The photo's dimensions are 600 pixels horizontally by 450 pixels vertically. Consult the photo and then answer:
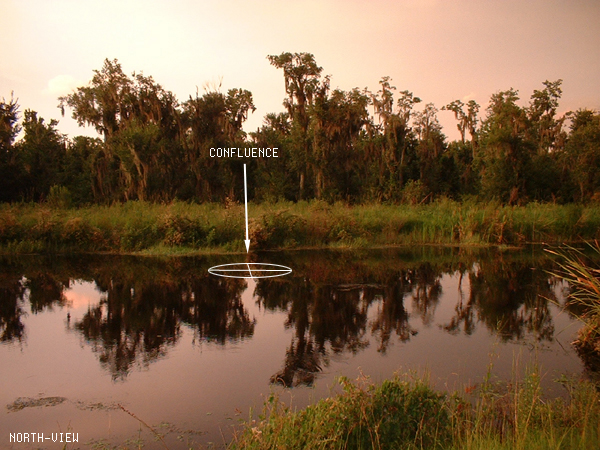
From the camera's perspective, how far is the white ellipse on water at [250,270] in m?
14.1

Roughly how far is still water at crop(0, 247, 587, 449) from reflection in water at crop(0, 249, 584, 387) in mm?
43

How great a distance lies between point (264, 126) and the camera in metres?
50.4

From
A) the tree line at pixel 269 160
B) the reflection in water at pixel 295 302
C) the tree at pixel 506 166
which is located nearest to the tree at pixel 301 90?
the tree line at pixel 269 160

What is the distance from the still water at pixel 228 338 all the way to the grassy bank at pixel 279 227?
341 centimetres

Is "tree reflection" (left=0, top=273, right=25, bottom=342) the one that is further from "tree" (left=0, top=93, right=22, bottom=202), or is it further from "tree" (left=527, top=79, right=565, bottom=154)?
"tree" (left=527, top=79, right=565, bottom=154)

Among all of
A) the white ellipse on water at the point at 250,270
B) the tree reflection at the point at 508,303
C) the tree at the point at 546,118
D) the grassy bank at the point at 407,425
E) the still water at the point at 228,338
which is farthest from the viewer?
the tree at the point at 546,118

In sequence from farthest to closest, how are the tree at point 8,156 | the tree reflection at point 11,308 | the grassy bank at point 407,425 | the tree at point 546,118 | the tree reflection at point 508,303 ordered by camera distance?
the tree at point 546,118, the tree at point 8,156, the tree reflection at point 508,303, the tree reflection at point 11,308, the grassy bank at point 407,425

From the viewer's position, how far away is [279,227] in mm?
19609

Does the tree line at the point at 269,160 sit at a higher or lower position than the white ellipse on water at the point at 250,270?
higher

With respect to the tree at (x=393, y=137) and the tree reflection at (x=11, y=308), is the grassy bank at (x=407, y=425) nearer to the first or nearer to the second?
the tree reflection at (x=11, y=308)

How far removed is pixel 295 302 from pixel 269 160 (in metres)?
33.6

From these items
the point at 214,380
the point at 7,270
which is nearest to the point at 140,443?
the point at 214,380

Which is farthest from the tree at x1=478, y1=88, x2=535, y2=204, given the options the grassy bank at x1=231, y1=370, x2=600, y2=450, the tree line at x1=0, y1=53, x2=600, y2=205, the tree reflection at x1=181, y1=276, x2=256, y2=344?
the grassy bank at x1=231, y1=370, x2=600, y2=450

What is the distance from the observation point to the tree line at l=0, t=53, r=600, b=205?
123 ft
